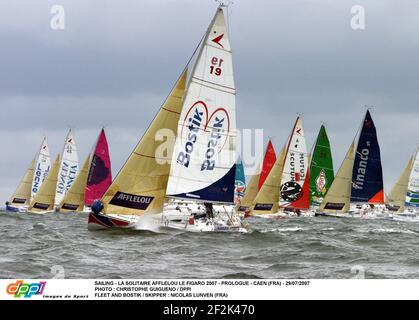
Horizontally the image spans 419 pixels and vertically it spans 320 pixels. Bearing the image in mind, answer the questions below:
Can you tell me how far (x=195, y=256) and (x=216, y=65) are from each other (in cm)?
1258

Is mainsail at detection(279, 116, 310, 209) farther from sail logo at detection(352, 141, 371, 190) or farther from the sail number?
the sail number

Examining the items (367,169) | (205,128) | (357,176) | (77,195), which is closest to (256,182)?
(357,176)

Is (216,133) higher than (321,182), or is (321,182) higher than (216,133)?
(216,133)

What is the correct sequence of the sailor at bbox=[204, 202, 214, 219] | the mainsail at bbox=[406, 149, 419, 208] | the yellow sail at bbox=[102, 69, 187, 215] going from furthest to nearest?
1. the mainsail at bbox=[406, 149, 419, 208]
2. the sailor at bbox=[204, 202, 214, 219]
3. the yellow sail at bbox=[102, 69, 187, 215]

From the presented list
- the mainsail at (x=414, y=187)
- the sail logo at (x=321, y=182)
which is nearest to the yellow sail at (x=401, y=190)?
the mainsail at (x=414, y=187)

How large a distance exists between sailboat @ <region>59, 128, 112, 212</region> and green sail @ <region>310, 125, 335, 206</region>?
18.6m

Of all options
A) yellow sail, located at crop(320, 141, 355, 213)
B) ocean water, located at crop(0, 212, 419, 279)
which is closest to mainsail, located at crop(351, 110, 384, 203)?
yellow sail, located at crop(320, 141, 355, 213)

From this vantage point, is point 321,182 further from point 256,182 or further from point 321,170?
point 256,182

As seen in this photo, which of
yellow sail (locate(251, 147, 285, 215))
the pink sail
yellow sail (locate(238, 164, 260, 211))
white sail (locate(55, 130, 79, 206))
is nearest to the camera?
yellow sail (locate(251, 147, 285, 215))

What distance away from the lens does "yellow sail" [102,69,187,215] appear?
105ft

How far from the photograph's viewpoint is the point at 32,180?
82.9 m

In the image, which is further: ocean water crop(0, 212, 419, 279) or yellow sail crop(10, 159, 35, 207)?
yellow sail crop(10, 159, 35, 207)

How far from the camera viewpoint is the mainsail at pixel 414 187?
83.4 m
